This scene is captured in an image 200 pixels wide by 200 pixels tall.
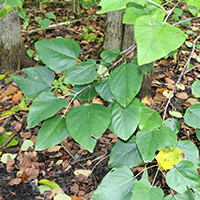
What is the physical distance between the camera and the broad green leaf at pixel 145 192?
0.77 metres

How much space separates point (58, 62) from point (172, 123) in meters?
0.79

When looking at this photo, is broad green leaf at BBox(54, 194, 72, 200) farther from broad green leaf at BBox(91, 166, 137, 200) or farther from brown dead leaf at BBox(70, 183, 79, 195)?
broad green leaf at BBox(91, 166, 137, 200)

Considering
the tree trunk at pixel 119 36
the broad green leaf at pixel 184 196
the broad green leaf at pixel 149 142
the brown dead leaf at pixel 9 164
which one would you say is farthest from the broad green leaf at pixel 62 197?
the tree trunk at pixel 119 36

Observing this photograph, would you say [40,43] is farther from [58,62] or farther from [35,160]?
[35,160]

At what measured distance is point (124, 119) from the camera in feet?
2.53

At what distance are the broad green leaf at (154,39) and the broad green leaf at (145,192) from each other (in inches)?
21.6

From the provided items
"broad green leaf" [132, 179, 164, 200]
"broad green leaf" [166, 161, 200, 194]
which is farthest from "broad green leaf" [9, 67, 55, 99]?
"broad green leaf" [166, 161, 200, 194]

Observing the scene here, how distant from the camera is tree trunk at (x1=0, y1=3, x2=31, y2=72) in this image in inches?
97.9

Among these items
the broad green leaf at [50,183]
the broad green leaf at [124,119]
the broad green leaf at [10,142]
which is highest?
the broad green leaf at [124,119]

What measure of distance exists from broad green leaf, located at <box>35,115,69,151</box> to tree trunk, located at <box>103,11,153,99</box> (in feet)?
4.57

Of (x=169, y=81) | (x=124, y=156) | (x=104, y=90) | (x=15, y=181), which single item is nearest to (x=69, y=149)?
(x=15, y=181)

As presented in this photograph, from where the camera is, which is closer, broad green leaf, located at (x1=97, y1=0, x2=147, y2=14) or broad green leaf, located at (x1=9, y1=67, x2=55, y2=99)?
broad green leaf, located at (x1=97, y1=0, x2=147, y2=14)

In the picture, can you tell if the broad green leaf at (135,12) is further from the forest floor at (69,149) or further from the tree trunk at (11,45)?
the tree trunk at (11,45)

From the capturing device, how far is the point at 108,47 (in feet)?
7.64
